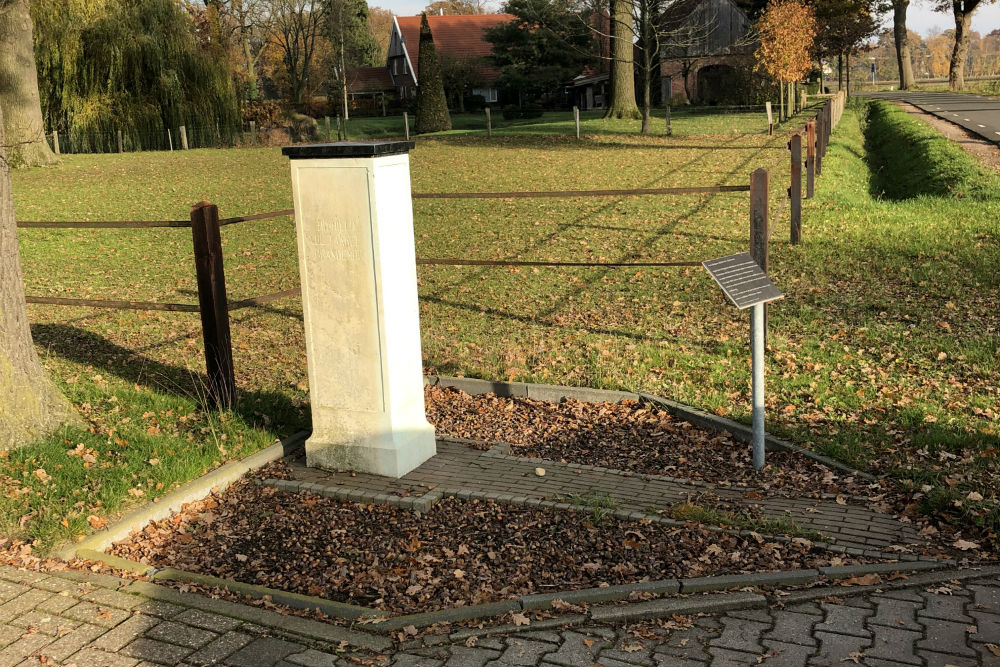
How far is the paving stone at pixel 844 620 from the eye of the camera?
402cm

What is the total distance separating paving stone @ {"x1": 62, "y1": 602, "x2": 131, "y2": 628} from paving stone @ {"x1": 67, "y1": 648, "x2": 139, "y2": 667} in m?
0.22

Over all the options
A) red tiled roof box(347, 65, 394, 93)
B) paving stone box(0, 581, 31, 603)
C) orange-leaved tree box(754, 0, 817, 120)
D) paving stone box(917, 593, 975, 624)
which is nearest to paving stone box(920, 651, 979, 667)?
paving stone box(917, 593, 975, 624)

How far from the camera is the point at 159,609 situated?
4320 millimetres

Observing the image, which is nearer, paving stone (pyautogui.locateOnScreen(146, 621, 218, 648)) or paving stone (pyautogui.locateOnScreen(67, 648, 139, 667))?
paving stone (pyautogui.locateOnScreen(67, 648, 139, 667))

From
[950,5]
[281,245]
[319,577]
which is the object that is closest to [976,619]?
[319,577]

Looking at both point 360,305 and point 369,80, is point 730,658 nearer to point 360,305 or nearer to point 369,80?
point 360,305

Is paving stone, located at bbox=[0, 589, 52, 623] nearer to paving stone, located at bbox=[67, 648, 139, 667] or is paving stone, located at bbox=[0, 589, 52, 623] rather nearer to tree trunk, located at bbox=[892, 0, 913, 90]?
paving stone, located at bbox=[67, 648, 139, 667]

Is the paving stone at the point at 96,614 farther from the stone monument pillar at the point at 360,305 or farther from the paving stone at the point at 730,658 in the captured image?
the paving stone at the point at 730,658

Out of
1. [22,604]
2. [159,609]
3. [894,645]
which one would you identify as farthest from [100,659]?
[894,645]

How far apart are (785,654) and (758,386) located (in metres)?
2.19

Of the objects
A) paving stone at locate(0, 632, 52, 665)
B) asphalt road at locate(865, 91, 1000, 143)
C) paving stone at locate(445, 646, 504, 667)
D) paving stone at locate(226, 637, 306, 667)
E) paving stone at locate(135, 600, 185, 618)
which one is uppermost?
asphalt road at locate(865, 91, 1000, 143)

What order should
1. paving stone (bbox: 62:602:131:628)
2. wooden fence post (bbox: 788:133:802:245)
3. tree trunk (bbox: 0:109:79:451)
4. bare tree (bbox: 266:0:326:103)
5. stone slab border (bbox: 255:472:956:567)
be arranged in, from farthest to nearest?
bare tree (bbox: 266:0:326:103)
wooden fence post (bbox: 788:133:802:245)
tree trunk (bbox: 0:109:79:451)
stone slab border (bbox: 255:472:956:567)
paving stone (bbox: 62:602:131:628)

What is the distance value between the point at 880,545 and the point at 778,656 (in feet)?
4.09

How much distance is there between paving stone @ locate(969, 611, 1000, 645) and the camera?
3902mm
